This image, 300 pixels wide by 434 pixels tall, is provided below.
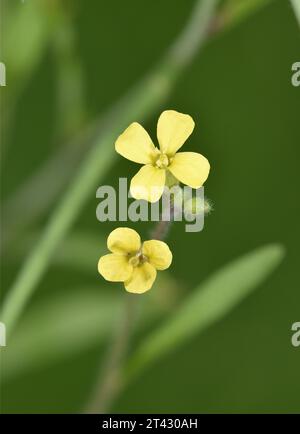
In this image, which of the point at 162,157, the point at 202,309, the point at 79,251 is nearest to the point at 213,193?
the point at 79,251

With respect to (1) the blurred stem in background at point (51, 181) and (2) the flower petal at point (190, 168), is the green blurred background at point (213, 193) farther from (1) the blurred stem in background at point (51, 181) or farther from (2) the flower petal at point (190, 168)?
(2) the flower petal at point (190, 168)

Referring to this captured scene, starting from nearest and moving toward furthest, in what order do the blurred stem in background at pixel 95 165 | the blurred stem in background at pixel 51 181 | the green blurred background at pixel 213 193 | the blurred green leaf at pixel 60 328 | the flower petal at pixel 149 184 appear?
the flower petal at pixel 149 184
the blurred stem in background at pixel 95 165
the blurred stem in background at pixel 51 181
the blurred green leaf at pixel 60 328
the green blurred background at pixel 213 193

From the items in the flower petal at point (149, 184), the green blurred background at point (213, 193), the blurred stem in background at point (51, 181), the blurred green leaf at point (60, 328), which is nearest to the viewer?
the flower petal at point (149, 184)

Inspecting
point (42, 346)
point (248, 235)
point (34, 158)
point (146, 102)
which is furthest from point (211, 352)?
point (146, 102)

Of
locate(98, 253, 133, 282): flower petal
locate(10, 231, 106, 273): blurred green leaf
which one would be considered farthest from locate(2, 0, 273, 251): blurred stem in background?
locate(98, 253, 133, 282): flower petal

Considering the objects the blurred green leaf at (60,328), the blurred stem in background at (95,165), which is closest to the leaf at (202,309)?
the blurred stem in background at (95,165)

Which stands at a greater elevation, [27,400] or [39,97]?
[39,97]

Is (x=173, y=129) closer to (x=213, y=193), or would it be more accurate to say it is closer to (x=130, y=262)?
(x=130, y=262)
